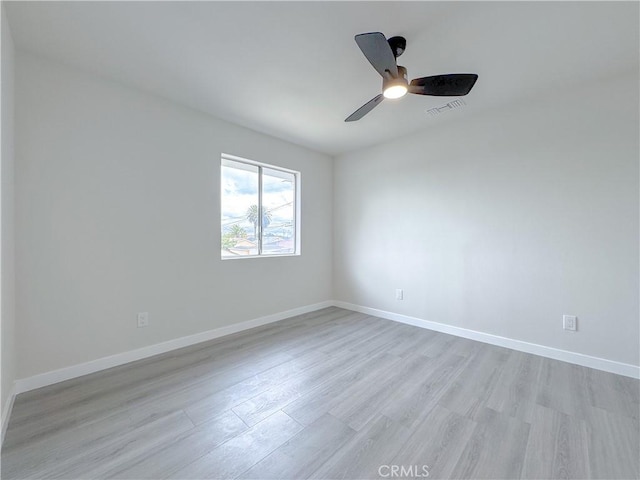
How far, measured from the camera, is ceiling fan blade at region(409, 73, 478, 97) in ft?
5.76

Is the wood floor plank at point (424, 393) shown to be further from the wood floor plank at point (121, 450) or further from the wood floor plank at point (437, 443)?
the wood floor plank at point (121, 450)

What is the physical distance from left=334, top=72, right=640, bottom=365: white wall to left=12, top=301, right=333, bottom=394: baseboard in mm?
1854

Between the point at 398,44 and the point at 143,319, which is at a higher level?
the point at 398,44

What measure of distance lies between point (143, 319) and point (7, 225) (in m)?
1.20

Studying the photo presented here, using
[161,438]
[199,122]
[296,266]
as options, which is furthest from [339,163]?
[161,438]

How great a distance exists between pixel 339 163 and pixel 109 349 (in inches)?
146

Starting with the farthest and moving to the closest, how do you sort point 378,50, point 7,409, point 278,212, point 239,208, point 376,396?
point 278,212 < point 239,208 < point 376,396 < point 7,409 < point 378,50

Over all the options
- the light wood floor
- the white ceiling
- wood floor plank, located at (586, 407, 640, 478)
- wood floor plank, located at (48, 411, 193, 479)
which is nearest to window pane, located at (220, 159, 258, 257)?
the white ceiling

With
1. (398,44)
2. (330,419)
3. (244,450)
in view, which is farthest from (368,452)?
(398,44)

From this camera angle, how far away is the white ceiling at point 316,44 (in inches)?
63.3

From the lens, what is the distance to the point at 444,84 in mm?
1828

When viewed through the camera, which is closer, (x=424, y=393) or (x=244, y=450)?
(x=244, y=450)

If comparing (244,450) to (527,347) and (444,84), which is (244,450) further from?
(527,347)

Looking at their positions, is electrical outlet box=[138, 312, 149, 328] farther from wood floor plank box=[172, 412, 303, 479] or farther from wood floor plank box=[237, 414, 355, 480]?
wood floor plank box=[237, 414, 355, 480]
